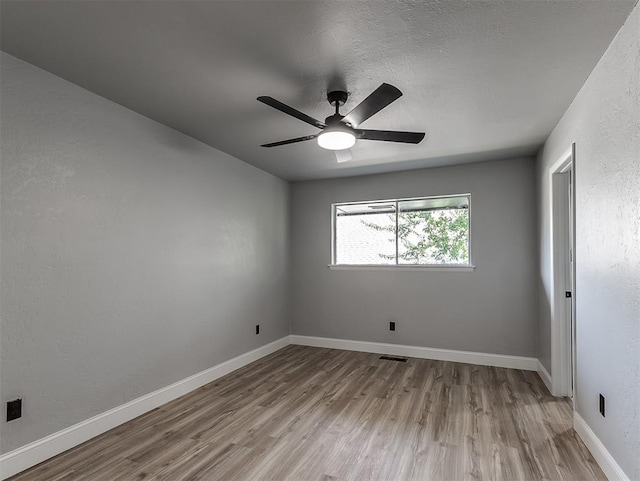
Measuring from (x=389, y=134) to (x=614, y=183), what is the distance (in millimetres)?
1342

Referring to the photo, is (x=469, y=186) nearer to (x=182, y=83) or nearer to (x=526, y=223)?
(x=526, y=223)

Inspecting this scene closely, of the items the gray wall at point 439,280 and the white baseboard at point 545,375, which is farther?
the gray wall at point 439,280

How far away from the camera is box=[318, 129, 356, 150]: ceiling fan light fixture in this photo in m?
2.33

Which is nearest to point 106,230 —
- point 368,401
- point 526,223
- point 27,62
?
point 27,62

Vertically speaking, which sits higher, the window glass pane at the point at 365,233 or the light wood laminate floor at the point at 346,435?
the window glass pane at the point at 365,233

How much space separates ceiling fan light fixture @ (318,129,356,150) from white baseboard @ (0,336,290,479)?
252 centimetres

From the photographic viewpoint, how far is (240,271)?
4.13 meters

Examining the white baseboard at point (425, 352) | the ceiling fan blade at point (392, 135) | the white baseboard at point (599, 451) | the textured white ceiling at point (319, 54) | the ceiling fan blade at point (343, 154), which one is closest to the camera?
the textured white ceiling at point (319, 54)

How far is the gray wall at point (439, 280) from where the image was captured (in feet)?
13.3

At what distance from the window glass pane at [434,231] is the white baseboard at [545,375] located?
4.56 ft

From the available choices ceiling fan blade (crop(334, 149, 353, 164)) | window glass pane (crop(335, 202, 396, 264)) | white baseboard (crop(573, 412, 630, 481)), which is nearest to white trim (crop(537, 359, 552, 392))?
white baseboard (crop(573, 412, 630, 481))

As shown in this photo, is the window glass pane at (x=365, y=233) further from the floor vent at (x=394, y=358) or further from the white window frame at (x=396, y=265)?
the floor vent at (x=394, y=358)

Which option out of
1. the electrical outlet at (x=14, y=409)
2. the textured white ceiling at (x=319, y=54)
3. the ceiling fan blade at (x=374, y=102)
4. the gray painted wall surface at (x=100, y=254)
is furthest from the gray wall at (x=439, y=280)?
the electrical outlet at (x=14, y=409)

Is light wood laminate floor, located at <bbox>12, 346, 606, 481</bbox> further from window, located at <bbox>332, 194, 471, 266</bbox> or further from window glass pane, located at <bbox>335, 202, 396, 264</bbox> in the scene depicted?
window glass pane, located at <bbox>335, 202, 396, 264</bbox>
